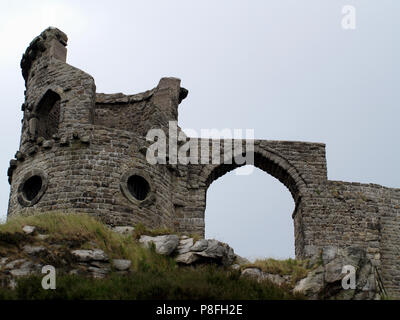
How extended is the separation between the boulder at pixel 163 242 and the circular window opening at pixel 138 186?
2.19m

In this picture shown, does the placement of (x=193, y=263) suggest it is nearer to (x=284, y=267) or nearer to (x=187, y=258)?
(x=187, y=258)

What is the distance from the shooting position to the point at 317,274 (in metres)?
16.0

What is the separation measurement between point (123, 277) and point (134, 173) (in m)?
5.10

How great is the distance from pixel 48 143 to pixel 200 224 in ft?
16.7

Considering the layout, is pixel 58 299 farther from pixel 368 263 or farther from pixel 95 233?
pixel 368 263

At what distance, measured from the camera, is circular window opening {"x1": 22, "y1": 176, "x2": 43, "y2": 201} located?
65.2 feet

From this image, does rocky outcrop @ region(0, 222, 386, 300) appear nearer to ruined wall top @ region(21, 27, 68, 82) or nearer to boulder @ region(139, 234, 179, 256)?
boulder @ region(139, 234, 179, 256)

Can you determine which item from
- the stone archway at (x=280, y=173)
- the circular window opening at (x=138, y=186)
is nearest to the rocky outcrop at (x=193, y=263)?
the circular window opening at (x=138, y=186)

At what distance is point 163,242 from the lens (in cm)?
1731

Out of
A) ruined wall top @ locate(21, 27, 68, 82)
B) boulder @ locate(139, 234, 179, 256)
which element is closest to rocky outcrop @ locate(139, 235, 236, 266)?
boulder @ locate(139, 234, 179, 256)

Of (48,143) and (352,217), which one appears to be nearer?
(48,143)

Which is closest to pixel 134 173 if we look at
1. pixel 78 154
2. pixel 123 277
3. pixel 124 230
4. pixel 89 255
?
pixel 78 154
